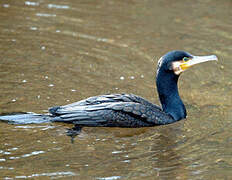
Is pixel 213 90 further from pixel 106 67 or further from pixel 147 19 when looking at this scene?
pixel 147 19

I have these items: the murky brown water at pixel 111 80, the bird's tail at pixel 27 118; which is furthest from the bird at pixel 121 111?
the murky brown water at pixel 111 80

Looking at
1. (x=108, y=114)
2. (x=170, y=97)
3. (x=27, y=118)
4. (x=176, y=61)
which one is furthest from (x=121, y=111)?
(x=27, y=118)

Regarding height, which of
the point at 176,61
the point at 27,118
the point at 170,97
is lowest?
the point at 27,118

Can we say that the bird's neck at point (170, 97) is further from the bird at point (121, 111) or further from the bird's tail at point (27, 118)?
the bird's tail at point (27, 118)

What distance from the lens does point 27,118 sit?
284 inches

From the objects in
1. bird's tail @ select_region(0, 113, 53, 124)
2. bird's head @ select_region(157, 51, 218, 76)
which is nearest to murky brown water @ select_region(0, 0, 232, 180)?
bird's tail @ select_region(0, 113, 53, 124)

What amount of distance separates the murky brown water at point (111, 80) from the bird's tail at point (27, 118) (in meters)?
0.11

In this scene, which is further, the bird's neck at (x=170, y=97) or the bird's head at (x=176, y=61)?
the bird's neck at (x=170, y=97)

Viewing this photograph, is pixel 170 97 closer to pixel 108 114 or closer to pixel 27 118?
pixel 108 114

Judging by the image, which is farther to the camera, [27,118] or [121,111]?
[121,111]

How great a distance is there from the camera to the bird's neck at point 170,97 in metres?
7.71

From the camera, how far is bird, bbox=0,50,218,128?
7223 millimetres

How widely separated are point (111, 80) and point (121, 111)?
1.70m

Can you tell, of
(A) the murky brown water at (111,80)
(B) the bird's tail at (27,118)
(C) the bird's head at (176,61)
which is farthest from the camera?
(C) the bird's head at (176,61)
